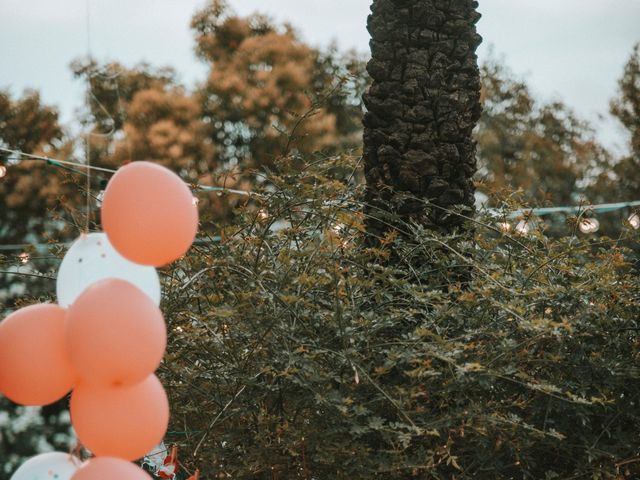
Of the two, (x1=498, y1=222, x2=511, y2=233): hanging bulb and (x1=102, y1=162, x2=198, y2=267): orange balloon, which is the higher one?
(x1=102, y1=162, x2=198, y2=267): orange balloon

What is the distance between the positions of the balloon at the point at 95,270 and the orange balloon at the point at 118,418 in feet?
0.95

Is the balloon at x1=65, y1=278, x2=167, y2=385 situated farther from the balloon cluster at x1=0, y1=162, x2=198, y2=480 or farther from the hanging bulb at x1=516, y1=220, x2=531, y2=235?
the hanging bulb at x1=516, y1=220, x2=531, y2=235

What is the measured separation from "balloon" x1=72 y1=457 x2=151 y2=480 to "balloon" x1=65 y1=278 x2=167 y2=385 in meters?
0.21

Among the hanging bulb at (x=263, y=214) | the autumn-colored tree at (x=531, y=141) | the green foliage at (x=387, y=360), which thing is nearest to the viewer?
the green foliage at (x=387, y=360)

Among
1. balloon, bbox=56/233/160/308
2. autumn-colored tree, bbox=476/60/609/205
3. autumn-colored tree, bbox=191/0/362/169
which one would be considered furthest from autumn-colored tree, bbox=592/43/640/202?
Result: balloon, bbox=56/233/160/308

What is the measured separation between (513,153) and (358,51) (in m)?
4.04

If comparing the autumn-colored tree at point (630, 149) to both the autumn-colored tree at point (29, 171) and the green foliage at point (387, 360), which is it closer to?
the autumn-colored tree at point (29, 171)

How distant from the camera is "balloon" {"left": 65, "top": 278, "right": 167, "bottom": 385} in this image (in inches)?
93.6

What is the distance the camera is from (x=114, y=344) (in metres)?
2.37

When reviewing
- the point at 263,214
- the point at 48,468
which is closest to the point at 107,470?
the point at 48,468

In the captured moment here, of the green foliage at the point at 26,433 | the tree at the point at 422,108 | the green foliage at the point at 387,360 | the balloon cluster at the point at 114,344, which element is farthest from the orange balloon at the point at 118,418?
the green foliage at the point at 26,433

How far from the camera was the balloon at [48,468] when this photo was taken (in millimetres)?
2629

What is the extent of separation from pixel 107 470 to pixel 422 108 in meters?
2.02

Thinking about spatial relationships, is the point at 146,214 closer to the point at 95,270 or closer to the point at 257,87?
the point at 95,270
